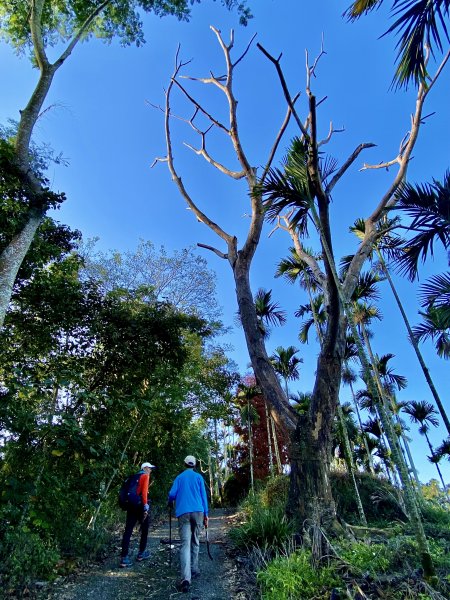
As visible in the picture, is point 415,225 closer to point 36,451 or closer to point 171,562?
point 36,451

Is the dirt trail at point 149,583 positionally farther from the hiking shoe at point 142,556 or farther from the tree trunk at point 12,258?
the tree trunk at point 12,258

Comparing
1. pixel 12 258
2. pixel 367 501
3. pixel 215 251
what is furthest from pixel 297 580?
pixel 367 501

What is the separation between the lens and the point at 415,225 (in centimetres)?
490

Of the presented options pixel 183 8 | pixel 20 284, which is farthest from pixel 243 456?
pixel 183 8

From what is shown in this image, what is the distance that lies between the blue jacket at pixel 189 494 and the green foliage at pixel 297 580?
3.93ft

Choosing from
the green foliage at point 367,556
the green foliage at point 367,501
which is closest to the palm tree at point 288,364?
the green foliage at point 367,501

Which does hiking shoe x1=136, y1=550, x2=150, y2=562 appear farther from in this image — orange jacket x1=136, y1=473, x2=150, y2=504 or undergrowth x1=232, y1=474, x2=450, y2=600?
undergrowth x1=232, y1=474, x2=450, y2=600

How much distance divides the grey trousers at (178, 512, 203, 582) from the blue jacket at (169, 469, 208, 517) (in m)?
0.07

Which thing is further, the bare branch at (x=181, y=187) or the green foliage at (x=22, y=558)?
the bare branch at (x=181, y=187)

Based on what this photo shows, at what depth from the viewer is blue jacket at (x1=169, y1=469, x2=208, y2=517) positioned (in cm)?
477

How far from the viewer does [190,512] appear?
186 inches

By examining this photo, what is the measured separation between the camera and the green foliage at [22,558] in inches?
137

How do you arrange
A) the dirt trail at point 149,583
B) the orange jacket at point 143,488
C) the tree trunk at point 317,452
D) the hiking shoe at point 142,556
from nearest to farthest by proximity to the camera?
1. the dirt trail at point 149,583
2. the tree trunk at point 317,452
3. the hiking shoe at point 142,556
4. the orange jacket at point 143,488

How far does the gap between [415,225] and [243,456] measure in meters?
22.8
